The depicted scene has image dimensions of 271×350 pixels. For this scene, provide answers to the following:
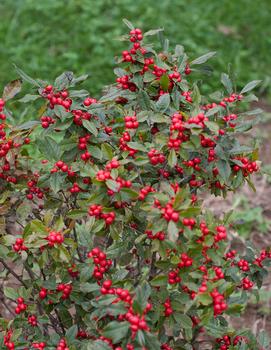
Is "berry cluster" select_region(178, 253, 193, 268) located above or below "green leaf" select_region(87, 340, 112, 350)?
above

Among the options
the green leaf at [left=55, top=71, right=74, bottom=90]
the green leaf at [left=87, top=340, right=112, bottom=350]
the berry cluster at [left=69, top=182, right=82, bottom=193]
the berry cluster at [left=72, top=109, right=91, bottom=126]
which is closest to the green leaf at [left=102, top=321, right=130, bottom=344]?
the green leaf at [left=87, top=340, right=112, bottom=350]

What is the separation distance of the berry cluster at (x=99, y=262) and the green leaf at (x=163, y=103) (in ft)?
1.88

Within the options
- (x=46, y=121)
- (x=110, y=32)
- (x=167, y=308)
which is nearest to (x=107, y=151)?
(x=46, y=121)

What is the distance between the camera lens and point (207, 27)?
22.1 feet

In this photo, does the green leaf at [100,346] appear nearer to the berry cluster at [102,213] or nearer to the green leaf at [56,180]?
the berry cluster at [102,213]

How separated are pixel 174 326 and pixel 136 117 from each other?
807mm

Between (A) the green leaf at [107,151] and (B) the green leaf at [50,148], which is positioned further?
(B) the green leaf at [50,148]

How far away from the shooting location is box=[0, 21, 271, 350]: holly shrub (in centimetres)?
220

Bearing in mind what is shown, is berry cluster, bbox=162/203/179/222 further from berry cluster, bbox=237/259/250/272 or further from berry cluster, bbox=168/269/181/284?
berry cluster, bbox=237/259/250/272

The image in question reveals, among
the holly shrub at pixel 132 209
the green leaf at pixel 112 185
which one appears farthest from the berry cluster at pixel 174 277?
the green leaf at pixel 112 185

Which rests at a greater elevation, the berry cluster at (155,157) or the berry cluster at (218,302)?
the berry cluster at (155,157)

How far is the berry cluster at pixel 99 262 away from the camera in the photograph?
2346mm

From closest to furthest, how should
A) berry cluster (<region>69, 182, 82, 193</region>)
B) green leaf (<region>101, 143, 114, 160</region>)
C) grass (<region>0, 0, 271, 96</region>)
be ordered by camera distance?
green leaf (<region>101, 143, 114, 160</region>) → berry cluster (<region>69, 182, 82, 193</region>) → grass (<region>0, 0, 271, 96</region>)

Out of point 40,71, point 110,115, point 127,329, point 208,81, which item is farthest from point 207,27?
point 127,329
